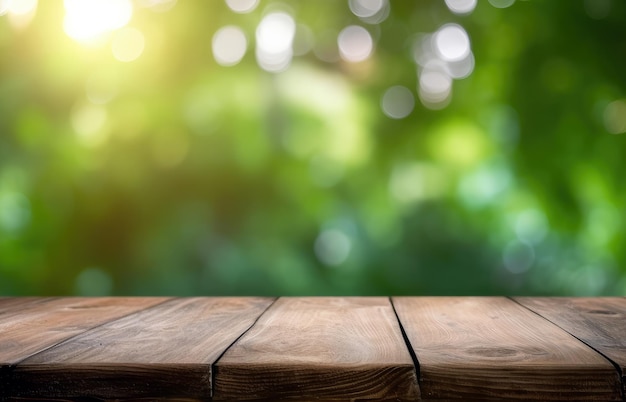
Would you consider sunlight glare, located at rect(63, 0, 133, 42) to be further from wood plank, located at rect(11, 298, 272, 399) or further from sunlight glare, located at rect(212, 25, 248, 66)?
wood plank, located at rect(11, 298, 272, 399)

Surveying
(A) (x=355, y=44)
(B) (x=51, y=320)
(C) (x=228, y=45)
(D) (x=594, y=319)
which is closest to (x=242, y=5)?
(C) (x=228, y=45)

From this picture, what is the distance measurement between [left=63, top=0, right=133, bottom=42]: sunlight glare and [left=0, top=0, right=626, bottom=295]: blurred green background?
0.14 ft

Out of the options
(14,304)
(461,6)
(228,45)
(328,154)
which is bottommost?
(14,304)

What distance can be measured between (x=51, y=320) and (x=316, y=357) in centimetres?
52

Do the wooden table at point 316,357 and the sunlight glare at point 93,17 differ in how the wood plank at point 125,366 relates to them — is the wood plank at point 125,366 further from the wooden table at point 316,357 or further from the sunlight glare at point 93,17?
the sunlight glare at point 93,17

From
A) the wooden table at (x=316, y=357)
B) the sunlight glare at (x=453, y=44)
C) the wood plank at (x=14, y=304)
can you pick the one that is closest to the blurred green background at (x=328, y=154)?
the sunlight glare at (x=453, y=44)

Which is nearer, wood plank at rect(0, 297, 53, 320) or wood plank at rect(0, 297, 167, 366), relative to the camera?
wood plank at rect(0, 297, 167, 366)

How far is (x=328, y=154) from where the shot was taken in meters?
2.03

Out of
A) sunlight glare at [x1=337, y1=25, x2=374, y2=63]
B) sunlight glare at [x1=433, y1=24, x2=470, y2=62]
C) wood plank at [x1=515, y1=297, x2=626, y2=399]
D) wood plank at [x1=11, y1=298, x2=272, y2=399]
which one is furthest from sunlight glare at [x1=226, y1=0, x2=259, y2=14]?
wood plank at [x1=11, y1=298, x2=272, y2=399]

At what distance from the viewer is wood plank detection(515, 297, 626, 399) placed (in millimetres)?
835

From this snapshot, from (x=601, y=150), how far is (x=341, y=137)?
0.72m

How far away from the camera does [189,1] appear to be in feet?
6.70

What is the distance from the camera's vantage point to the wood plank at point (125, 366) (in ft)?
2.42

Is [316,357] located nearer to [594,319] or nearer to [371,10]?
[594,319]
